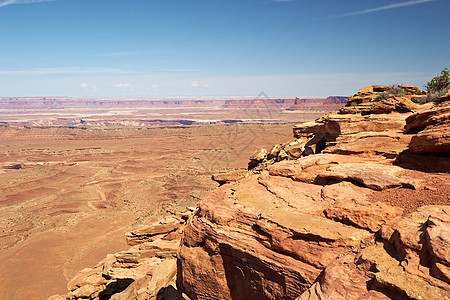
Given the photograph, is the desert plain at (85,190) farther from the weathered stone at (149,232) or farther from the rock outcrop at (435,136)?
the rock outcrop at (435,136)

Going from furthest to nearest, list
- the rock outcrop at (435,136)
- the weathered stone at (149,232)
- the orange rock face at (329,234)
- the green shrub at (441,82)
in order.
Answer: the green shrub at (441,82) → the weathered stone at (149,232) → the rock outcrop at (435,136) → the orange rock face at (329,234)

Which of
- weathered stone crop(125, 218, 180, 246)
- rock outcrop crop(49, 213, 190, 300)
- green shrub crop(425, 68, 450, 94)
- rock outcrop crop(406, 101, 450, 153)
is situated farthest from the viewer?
green shrub crop(425, 68, 450, 94)

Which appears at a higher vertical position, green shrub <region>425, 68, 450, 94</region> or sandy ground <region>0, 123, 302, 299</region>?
green shrub <region>425, 68, 450, 94</region>

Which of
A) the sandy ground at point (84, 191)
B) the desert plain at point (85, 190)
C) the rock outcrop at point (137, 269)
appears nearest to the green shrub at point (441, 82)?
the desert plain at point (85, 190)

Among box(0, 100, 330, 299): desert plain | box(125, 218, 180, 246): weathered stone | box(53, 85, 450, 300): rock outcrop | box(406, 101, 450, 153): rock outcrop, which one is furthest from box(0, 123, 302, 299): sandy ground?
box(406, 101, 450, 153): rock outcrop

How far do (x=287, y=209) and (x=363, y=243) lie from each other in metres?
2.38

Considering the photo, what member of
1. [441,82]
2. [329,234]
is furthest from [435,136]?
[441,82]

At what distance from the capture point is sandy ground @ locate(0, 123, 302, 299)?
80.0 ft

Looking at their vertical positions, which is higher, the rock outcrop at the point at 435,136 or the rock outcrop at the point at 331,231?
the rock outcrop at the point at 435,136

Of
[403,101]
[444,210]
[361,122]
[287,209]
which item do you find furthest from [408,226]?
[403,101]

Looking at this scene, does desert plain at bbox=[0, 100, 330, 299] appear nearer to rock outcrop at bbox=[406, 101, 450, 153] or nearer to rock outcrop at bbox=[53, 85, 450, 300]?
rock outcrop at bbox=[53, 85, 450, 300]

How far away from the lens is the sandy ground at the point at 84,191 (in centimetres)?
2439

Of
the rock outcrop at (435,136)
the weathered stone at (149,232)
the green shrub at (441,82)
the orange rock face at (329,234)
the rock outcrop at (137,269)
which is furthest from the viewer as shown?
the green shrub at (441,82)

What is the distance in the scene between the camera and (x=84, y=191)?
1813 inches
